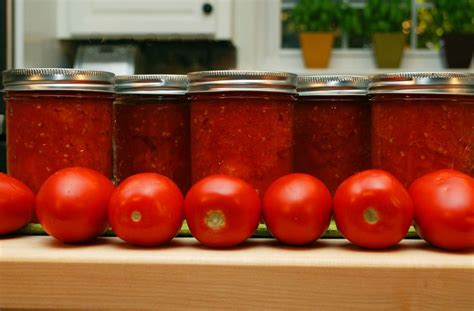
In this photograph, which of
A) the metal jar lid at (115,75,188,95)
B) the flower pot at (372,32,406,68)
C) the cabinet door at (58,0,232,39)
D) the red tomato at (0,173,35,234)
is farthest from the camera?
the flower pot at (372,32,406,68)

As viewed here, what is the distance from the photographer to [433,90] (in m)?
0.85

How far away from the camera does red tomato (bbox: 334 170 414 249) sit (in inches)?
28.0

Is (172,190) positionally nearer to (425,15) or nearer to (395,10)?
(395,10)

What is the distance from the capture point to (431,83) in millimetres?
851

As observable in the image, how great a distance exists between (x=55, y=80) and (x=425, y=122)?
1.52 feet

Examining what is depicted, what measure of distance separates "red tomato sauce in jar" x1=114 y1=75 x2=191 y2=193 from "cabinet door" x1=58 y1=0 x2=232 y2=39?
1.63 metres

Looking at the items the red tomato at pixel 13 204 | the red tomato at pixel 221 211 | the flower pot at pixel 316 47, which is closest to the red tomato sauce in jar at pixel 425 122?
the red tomato at pixel 221 211

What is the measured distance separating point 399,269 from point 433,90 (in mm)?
285

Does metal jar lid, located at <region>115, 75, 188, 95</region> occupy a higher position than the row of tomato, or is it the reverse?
metal jar lid, located at <region>115, 75, 188, 95</region>

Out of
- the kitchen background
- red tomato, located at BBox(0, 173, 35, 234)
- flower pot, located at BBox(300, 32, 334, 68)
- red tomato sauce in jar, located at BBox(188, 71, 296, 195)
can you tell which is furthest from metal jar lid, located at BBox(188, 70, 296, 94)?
flower pot, located at BBox(300, 32, 334, 68)

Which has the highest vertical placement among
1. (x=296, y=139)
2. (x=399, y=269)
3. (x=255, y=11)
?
(x=255, y=11)

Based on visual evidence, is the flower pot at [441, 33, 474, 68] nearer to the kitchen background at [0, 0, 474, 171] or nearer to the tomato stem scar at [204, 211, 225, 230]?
the kitchen background at [0, 0, 474, 171]

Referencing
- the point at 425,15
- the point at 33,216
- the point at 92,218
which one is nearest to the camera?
the point at 92,218

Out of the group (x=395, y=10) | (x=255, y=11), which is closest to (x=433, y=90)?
(x=395, y=10)
